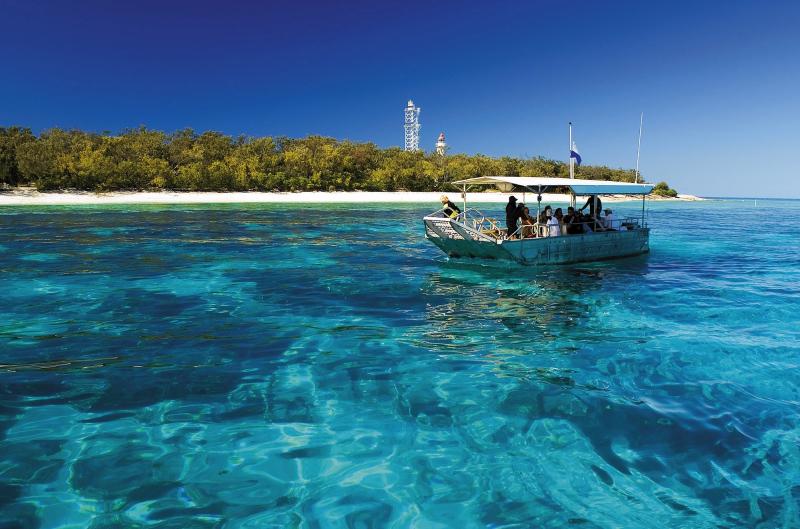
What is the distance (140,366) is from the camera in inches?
346

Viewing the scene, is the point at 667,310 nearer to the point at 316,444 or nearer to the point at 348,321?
the point at 348,321

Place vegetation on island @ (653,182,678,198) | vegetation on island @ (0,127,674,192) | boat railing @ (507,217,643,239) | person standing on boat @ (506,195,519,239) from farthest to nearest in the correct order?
vegetation on island @ (653,182,678,198)
vegetation on island @ (0,127,674,192)
boat railing @ (507,217,643,239)
person standing on boat @ (506,195,519,239)

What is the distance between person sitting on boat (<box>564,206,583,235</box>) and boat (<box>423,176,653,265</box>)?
20 centimetres

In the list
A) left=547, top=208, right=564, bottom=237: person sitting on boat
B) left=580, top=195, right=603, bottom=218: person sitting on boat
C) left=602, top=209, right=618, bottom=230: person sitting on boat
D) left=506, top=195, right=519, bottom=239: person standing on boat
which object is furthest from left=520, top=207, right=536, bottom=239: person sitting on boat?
left=602, top=209, right=618, bottom=230: person sitting on boat

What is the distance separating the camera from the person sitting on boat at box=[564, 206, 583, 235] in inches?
795

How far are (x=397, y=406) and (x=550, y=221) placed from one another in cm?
1377

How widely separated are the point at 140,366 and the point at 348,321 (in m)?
4.64

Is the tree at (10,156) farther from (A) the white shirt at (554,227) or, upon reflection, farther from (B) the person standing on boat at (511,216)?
(A) the white shirt at (554,227)

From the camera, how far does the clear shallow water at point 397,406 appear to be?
17.0ft

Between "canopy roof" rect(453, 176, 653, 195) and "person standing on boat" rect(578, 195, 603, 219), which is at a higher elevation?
"canopy roof" rect(453, 176, 653, 195)

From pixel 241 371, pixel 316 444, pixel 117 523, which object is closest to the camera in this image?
pixel 117 523

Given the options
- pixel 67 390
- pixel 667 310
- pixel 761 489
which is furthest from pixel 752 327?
pixel 67 390

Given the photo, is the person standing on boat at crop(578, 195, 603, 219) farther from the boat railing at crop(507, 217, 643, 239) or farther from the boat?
the boat railing at crop(507, 217, 643, 239)

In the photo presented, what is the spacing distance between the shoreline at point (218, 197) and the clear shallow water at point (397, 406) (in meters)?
39.4
